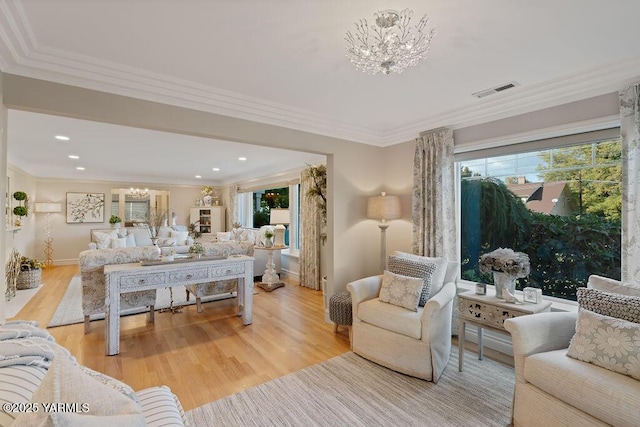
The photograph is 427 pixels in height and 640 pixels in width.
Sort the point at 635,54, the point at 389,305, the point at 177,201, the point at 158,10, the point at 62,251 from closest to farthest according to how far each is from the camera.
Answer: the point at 158,10, the point at 635,54, the point at 389,305, the point at 62,251, the point at 177,201

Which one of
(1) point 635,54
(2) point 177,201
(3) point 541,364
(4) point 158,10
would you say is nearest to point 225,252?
(4) point 158,10

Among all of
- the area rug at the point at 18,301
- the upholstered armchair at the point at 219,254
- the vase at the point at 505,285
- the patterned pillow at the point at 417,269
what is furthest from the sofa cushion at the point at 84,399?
the area rug at the point at 18,301

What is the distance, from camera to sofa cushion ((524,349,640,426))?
1536 millimetres

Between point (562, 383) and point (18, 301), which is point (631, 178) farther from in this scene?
point (18, 301)

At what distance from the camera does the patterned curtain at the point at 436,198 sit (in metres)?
3.47

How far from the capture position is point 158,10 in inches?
67.3

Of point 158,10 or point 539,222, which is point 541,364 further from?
point 158,10

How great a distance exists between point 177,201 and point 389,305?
861 centimetres

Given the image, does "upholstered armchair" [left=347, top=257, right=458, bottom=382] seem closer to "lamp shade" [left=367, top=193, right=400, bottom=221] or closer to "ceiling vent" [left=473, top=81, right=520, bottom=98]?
"lamp shade" [left=367, top=193, right=400, bottom=221]

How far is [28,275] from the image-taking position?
5379mm

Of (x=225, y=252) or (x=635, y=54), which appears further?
(x=225, y=252)

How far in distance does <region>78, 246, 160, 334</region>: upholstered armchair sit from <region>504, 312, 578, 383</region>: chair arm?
3.68m

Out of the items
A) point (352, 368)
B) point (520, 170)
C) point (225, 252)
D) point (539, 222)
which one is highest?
point (520, 170)

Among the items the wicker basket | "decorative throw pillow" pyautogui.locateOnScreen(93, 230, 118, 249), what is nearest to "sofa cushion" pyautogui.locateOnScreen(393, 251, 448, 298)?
the wicker basket
